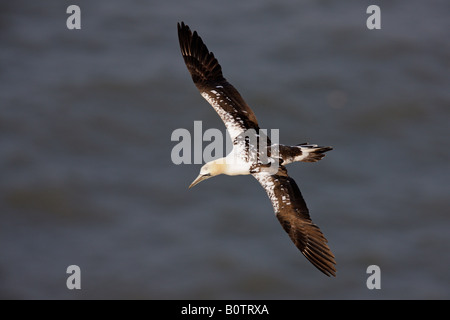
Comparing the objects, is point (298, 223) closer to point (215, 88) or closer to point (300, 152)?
point (300, 152)

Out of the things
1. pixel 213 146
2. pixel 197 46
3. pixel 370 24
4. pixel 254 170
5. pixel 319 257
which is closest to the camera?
pixel 319 257

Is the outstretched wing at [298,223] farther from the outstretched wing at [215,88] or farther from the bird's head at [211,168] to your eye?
the outstretched wing at [215,88]

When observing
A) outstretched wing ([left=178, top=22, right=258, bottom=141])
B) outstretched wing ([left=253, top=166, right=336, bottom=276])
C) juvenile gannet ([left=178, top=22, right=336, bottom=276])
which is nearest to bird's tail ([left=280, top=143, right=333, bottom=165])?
juvenile gannet ([left=178, top=22, right=336, bottom=276])

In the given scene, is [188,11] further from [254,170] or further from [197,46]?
[254,170]

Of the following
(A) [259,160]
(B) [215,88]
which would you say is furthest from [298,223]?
(B) [215,88]

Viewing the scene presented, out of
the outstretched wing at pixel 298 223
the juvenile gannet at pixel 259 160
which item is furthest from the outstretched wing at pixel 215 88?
the outstretched wing at pixel 298 223

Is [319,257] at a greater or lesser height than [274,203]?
lesser

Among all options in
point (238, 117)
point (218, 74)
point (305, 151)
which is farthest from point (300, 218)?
point (218, 74)
